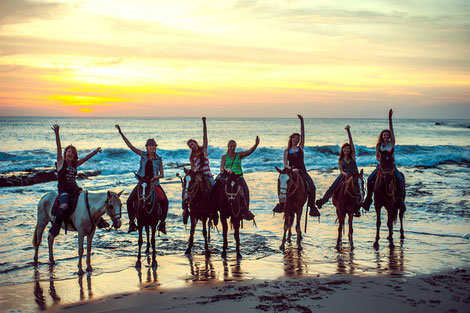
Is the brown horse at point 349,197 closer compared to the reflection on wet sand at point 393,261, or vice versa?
the reflection on wet sand at point 393,261

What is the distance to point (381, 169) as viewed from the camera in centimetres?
998

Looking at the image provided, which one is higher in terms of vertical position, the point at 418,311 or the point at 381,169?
the point at 381,169

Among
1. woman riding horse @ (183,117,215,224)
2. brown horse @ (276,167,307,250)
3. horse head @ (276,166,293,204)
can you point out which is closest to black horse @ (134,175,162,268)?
woman riding horse @ (183,117,215,224)

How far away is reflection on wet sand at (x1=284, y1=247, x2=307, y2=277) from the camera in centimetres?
788

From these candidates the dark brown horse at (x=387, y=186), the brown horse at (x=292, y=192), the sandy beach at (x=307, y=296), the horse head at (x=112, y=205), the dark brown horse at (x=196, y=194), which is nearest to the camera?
the sandy beach at (x=307, y=296)

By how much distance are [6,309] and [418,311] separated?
584 cm

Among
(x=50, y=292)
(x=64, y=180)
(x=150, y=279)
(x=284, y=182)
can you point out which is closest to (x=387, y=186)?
(x=284, y=182)

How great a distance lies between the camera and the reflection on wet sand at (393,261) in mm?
7812

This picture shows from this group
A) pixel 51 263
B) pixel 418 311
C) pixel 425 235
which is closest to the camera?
pixel 418 311

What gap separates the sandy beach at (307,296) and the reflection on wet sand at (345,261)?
1.74ft

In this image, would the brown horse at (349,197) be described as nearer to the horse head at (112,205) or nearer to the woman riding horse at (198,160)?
the woman riding horse at (198,160)

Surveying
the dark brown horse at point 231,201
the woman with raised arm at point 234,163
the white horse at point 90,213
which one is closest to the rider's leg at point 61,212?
the white horse at point 90,213

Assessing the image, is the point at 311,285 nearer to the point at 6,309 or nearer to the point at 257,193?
the point at 6,309

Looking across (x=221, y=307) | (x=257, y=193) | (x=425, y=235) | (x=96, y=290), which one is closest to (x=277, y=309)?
(x=221, y=307)
